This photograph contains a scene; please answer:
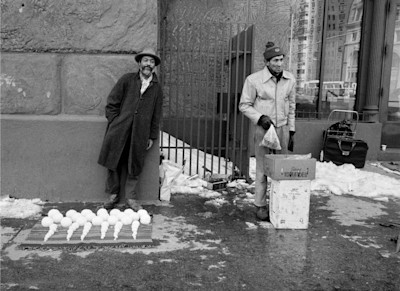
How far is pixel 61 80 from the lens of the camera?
5.98m

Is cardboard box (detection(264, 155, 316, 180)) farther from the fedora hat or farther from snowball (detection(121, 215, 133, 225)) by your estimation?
the fedora hat

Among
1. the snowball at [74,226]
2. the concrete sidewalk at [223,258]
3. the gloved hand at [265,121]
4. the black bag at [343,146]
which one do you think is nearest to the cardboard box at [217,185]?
the concrete sidewalk at [223,258]

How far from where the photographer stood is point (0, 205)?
5.65 metres

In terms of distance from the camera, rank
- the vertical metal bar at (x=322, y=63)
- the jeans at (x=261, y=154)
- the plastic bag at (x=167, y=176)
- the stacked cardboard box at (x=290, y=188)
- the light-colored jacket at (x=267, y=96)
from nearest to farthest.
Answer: the stacked cardboard box at (x=290, y=188), the light-colored jacket at (x=267, y=96), the jeans at (x=261, y=154), the plastic bag at (x=167, y=176), the vertical metal bar at (x=322, y=63)

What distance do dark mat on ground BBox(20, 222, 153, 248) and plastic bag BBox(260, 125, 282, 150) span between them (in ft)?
Result: 5.52

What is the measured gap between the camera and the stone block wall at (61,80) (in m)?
5.84

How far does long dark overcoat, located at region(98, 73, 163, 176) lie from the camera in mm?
5656

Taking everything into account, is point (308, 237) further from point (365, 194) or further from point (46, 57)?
point (46, 57)

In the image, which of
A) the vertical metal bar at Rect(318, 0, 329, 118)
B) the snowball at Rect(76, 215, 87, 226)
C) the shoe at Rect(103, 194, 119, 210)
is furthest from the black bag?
the snowball at Rect(76, 215, 87, 226)

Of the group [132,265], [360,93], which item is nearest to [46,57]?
[132,265]

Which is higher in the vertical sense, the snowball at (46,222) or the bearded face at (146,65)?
the bearded face at (146,65)

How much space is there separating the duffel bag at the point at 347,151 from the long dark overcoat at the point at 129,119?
173 inches

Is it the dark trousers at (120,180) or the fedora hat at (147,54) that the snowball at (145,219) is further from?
the fedora hat at (147,54)

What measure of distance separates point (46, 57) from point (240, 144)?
10.8 ft
